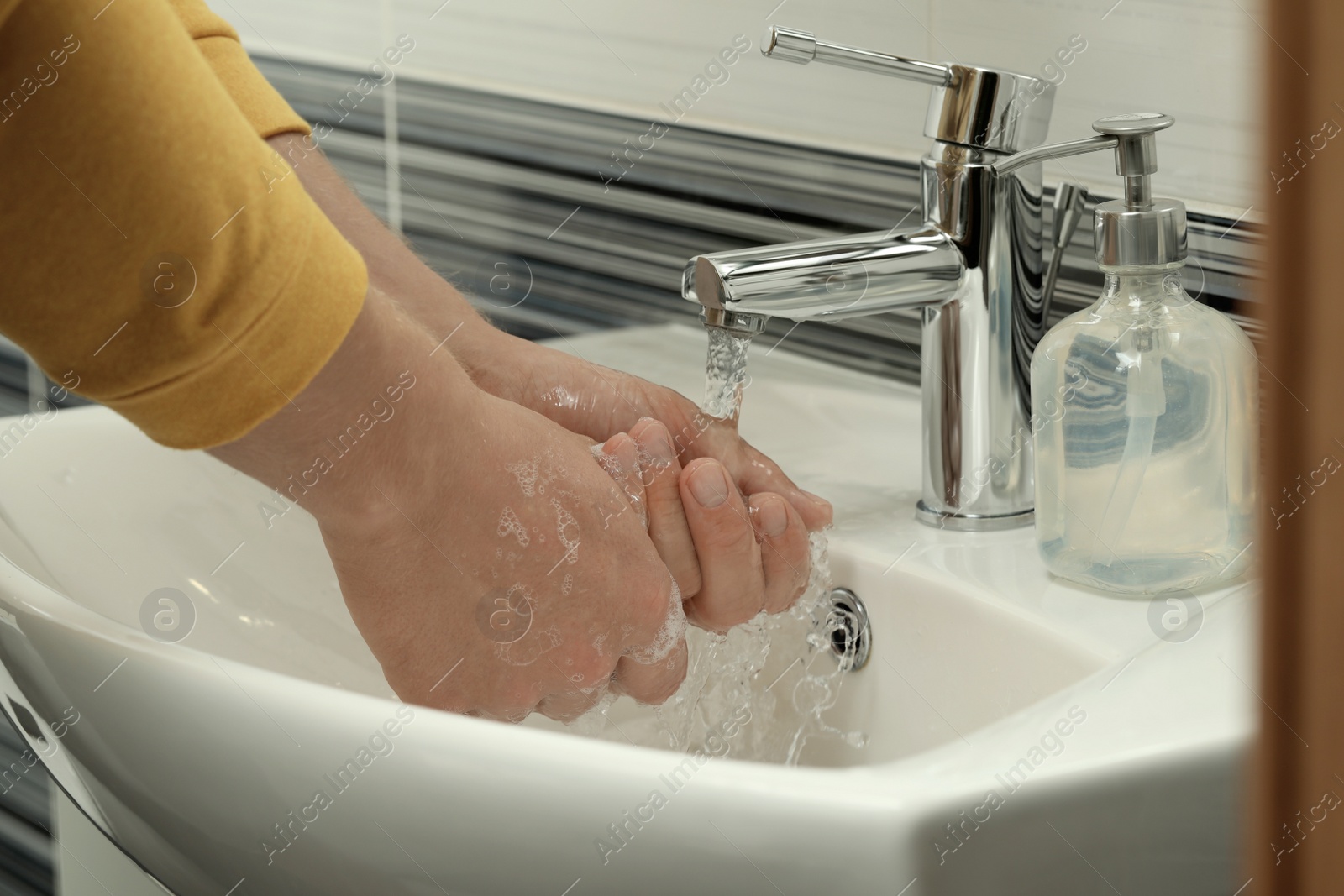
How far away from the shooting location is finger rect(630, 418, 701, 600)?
53 centimetres

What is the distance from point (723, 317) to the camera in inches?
18.8

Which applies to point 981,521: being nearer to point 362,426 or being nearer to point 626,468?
point 626,468

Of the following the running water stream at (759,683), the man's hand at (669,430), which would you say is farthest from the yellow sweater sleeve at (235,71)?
the running water stream at (759,683)

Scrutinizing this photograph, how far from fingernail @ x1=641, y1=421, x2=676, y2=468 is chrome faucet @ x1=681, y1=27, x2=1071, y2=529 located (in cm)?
7

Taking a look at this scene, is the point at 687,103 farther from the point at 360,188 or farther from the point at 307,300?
the point at 307,300

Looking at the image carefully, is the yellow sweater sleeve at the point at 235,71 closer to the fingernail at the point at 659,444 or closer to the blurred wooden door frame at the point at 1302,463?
the fingernail at the point at 659,444

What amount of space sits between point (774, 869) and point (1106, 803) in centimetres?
8

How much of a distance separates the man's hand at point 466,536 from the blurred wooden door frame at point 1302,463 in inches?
11.7

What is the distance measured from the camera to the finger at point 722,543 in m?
0.52

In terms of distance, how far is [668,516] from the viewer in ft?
1.73

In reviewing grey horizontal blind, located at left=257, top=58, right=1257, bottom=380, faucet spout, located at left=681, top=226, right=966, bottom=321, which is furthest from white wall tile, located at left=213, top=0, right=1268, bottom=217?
faucet spout, located at left=681, top=226, right=966, bottom=321

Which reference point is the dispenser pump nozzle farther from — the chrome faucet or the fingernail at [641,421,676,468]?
the fingernail at [641,421,676,468]

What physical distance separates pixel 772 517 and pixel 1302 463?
408mm

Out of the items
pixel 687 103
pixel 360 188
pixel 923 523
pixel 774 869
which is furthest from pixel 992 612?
pixel 360 188
